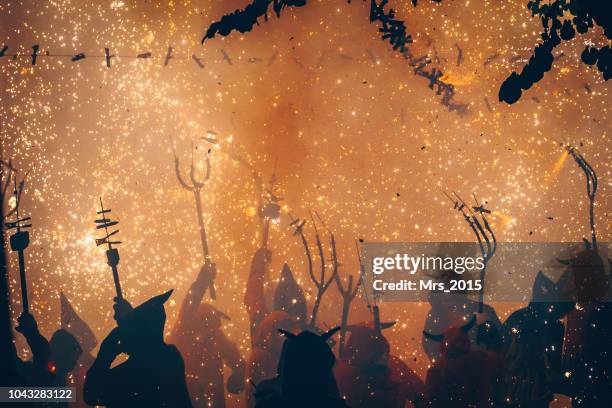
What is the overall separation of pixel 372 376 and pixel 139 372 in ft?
5.75

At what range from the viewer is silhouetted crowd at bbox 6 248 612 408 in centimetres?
348

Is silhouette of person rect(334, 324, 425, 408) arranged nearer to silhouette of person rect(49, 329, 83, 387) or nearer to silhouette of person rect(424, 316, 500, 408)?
silhouette of person rect(424, 316, 500, 408)

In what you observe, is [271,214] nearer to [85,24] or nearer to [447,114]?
[447,114]

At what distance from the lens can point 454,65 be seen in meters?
5.85

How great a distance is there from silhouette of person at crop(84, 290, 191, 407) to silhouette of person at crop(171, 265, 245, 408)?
3.80 feet

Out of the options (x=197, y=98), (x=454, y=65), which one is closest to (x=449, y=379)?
(x=454, y=65)

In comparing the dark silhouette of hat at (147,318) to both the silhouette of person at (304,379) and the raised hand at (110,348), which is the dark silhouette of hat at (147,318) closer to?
the raised hand at (110,348)

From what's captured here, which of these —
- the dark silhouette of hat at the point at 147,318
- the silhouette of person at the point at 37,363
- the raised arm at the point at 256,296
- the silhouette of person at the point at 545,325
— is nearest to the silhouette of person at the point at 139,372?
the dark silhouette of hat at the point at 147,318

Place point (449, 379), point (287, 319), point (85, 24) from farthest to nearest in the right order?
1. point (85, 24)
2. point (287, 319)
3. point (449, 379)

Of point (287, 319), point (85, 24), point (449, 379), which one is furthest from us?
point (85, 24)

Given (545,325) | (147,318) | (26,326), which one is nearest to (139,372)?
(147,318)

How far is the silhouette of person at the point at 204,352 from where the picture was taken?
15.4ft

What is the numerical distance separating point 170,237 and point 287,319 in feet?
6.58

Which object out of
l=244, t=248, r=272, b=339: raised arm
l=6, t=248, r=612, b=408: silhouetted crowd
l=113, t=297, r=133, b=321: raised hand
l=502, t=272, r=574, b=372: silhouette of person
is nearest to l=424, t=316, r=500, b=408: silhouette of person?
l=6, t=248, r=612, b=408: silhouetted crowd
